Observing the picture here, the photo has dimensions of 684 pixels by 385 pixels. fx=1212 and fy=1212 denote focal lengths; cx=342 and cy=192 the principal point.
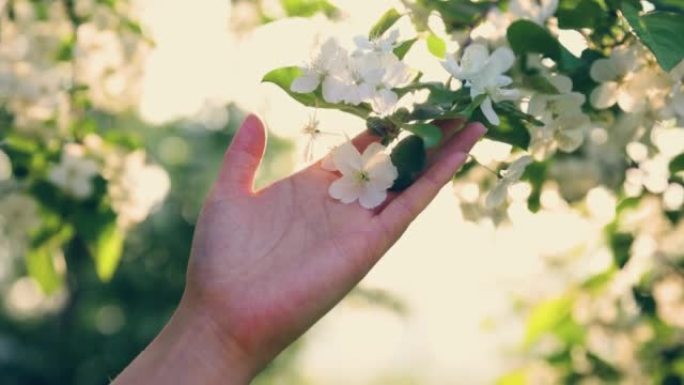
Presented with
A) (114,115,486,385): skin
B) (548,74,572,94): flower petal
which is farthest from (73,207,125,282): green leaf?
(548,74,572,94): flower petal

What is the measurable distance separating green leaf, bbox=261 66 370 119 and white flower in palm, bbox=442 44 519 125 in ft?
0.35

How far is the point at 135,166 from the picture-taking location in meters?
2.12

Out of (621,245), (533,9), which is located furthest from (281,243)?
(621,245)

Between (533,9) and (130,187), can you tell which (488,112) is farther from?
(130,187)

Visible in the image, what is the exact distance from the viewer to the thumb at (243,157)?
1.32 m

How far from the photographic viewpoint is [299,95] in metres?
1.19

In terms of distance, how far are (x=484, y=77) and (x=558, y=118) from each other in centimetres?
21

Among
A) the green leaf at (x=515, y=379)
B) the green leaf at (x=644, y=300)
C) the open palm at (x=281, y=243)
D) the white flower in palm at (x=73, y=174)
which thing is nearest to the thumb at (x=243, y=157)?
the open palm at (x=281, y=243)

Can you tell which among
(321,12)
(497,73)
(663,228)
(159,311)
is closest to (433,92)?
(497,73)

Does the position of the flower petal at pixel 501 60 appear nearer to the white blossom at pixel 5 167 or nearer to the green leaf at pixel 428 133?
the green leaf at pixel 428 133

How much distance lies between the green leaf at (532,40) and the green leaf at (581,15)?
0.08 ft

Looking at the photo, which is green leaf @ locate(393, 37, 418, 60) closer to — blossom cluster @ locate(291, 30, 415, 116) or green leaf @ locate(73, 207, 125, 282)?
blossom cluster @ locate(291, 30, 415, 116)

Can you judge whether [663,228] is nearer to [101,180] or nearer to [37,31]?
[101,180]

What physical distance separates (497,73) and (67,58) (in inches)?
47.2
